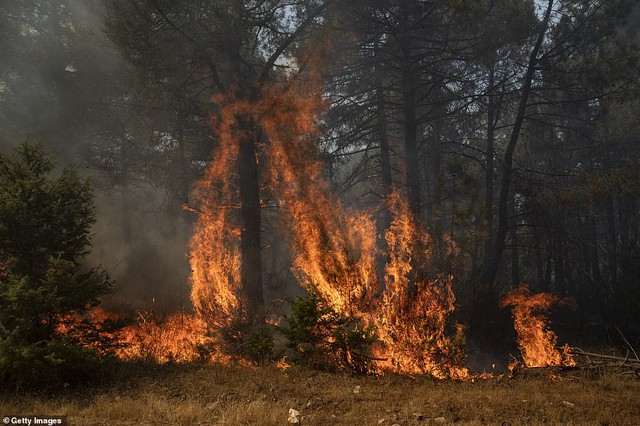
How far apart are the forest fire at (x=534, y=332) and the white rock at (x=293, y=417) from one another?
228 inches

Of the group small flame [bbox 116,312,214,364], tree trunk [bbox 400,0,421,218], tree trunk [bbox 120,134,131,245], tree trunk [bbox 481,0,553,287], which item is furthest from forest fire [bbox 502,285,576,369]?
tree trunk [bbox 120,134,131,245]

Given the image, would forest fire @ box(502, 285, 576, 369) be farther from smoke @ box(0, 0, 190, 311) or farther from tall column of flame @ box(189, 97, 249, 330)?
smoke @ box(0, 0, 190, 311)

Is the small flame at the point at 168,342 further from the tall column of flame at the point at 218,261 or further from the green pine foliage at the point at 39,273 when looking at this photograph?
the green pine foliage at the point at 39,273

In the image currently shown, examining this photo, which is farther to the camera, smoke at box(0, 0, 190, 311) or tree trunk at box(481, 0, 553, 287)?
smoke at box(0, 0, 190, 311)

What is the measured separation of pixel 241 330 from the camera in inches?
464

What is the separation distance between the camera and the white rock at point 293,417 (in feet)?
21.7

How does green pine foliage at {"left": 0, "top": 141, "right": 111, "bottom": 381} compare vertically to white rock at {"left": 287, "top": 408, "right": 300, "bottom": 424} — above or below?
above

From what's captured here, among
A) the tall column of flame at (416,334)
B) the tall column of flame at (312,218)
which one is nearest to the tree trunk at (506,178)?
the tall column of flame at (312,218)

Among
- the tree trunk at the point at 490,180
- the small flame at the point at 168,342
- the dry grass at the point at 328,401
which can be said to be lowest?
the dry grass at the point at 328,401

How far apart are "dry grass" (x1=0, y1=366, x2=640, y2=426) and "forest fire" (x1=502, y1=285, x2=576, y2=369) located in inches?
88.2

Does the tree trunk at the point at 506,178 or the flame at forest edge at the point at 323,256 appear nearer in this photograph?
the flame at forest edge at the point at 323,256

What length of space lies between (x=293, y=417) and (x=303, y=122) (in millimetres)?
9976

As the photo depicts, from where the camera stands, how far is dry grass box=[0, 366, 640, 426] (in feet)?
22.3

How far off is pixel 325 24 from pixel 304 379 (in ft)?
38.3
